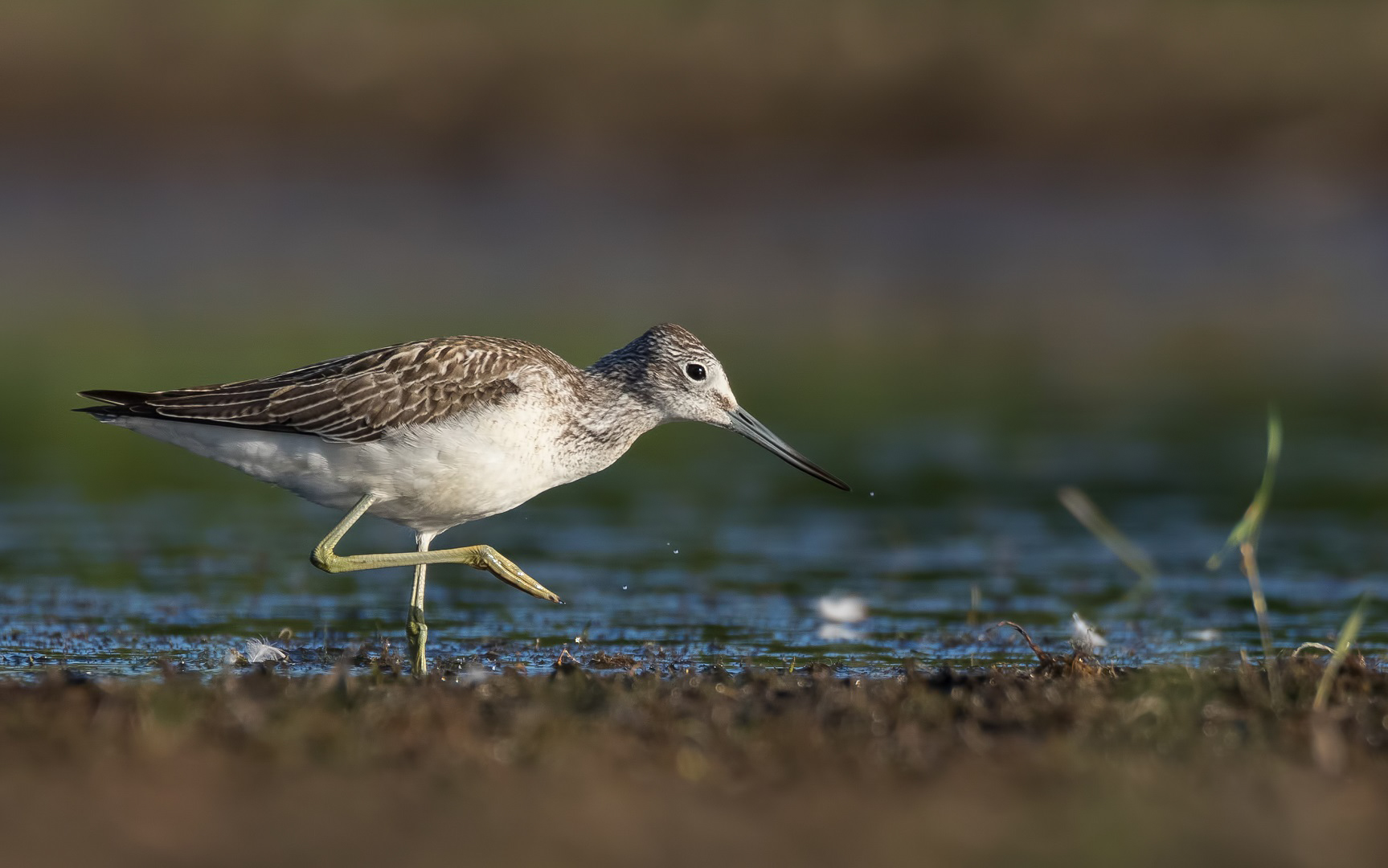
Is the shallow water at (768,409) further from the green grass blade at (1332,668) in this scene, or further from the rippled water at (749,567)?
the green grass blade at (1332,668)

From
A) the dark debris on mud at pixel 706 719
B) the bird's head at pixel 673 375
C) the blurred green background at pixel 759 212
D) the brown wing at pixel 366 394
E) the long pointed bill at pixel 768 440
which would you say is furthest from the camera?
the blurred green background at pixel 759 212

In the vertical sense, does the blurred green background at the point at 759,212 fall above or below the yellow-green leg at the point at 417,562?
above

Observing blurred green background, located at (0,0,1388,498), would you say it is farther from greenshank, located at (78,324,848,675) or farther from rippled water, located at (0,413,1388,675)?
greenshank, located at (78,324,848,675)

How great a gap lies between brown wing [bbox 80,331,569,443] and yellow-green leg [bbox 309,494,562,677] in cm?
42

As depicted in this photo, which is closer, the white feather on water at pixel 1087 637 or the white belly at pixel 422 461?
the white belly at pixel 422 461

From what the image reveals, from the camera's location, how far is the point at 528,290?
2712 centimetres

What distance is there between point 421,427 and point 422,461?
0.18 m

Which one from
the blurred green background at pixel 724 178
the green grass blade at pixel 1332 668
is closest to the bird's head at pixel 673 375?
the green grass blade at pixel 1332 668

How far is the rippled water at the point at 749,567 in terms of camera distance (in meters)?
10.5

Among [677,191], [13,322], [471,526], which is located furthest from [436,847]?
[677,191]

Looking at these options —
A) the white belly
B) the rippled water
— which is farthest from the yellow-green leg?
the rippled water

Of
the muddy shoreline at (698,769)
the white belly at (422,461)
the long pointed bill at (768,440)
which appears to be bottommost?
the muddy shoreline at (698,769)

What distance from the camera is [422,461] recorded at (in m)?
9.48

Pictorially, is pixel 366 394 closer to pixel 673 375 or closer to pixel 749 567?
pixel 673 375
